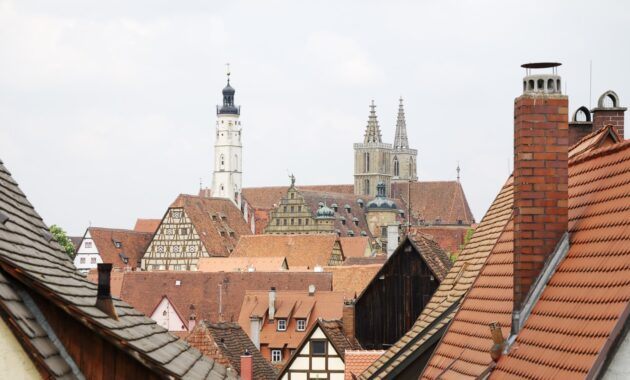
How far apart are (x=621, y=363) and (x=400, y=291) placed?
79.4 feet

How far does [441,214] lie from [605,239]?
167 metres

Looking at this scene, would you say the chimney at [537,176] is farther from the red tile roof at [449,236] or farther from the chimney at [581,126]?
the red tile roof at [449,236]

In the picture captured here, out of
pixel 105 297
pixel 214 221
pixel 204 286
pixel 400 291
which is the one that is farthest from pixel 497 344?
pixel 214 221

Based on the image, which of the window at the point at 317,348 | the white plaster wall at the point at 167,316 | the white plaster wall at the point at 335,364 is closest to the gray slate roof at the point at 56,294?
the white plaster wall at the point at 335,364

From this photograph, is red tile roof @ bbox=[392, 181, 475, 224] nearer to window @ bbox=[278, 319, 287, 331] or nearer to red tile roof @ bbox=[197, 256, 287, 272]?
red tile roof @ bbox=[197, 256, 287, 272]

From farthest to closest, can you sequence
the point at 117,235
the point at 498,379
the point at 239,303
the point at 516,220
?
1. the point at 117,235
2. the point at 239,303
3. the point at 516,220
4. the point at 498,379

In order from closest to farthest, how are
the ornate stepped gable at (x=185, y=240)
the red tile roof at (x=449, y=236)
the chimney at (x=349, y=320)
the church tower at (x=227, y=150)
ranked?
the chimney at (x=349, y=320)
the ornate stepped gable at (x=185, y=240)
the red tile roof at (x=449, y=236)
the church tower at (x=227, y=150)

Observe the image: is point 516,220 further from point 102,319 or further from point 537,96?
point 102,319

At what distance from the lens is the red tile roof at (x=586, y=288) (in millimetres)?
7434

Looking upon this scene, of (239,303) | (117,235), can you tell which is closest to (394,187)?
(117,235)

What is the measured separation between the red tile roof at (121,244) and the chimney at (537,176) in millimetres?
109033

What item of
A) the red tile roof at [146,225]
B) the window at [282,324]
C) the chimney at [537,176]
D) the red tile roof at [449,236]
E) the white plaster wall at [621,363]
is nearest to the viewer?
the white plaster wall at [621,363]

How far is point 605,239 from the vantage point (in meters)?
8.36

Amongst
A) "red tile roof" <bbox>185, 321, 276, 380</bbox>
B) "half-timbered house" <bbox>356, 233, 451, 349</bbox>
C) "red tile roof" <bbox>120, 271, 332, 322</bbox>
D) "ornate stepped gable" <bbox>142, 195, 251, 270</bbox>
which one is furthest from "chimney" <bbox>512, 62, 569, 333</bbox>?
"ornate stepped gable" <bbox>142, 195, 251, 270</bbox>
